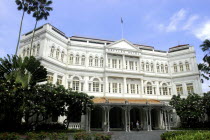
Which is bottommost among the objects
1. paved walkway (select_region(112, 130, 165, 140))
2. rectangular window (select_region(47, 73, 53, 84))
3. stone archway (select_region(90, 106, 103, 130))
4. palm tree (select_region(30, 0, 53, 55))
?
paved walkway (select_region(112, 130, 165, 140))

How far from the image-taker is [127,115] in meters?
28.5

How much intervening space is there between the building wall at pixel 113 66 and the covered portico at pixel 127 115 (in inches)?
113

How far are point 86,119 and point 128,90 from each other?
32.7 ft

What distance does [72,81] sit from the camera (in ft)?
94.3

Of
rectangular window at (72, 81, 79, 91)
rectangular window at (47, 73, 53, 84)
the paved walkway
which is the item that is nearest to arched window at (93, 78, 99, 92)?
rectangular window at (72, 81, 79, 91)

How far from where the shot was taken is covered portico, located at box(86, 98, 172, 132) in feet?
82.5

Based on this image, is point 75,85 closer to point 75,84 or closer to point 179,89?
point 75,84

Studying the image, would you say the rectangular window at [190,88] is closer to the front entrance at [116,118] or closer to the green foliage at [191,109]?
the green foliage at [191,109]

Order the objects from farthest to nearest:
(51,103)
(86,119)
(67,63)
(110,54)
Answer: (110,54) < (67,63) < (86,119) < (51,103)

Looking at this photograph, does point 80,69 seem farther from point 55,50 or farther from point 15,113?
point 15,113

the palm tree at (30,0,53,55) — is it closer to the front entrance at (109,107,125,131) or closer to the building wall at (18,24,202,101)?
the building wall at (18,24,202,101)

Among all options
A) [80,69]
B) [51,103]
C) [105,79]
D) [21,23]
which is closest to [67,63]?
[80,69]

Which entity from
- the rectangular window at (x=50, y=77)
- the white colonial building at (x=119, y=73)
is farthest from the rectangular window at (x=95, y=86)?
the rectangular window at (x=50, y=77)

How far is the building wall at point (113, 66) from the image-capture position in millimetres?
27591
